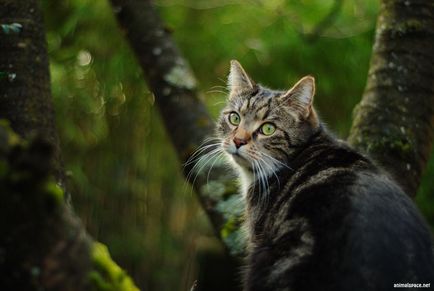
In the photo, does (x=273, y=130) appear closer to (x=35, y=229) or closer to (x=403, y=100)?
(x=403, y=100)

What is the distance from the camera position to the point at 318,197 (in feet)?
6.11

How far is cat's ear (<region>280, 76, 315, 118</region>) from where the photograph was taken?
257 cm

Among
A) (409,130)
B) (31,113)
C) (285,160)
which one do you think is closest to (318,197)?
(285,160)

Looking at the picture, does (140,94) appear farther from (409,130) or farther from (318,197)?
(318,197)

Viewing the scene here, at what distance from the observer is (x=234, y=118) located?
9.34 feet

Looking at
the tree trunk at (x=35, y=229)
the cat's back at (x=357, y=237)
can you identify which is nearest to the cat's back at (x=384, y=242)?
the cat's back at (x=357, y=237)

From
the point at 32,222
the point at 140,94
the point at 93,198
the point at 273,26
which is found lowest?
the point at 93,198

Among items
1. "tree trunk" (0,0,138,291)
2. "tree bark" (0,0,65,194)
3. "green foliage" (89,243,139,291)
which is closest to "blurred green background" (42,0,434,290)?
"tree bark" (0,0,65,194)

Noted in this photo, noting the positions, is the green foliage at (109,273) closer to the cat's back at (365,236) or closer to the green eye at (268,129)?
the cat's back at (365,236)

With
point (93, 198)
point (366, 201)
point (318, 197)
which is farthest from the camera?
point (93, 198)

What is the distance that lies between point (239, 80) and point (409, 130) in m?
0.95

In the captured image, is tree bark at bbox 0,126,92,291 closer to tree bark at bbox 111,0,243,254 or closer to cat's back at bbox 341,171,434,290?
cat's back at bbox 341,171,434,290

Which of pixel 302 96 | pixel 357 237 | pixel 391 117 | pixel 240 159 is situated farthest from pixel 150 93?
pixel 357 237

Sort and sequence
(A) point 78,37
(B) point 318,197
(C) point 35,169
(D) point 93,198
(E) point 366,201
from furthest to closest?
(D) point 93,198, (A) point 78,37, (B) point 318,197, (E) point 366,201, (C) point 35,169
